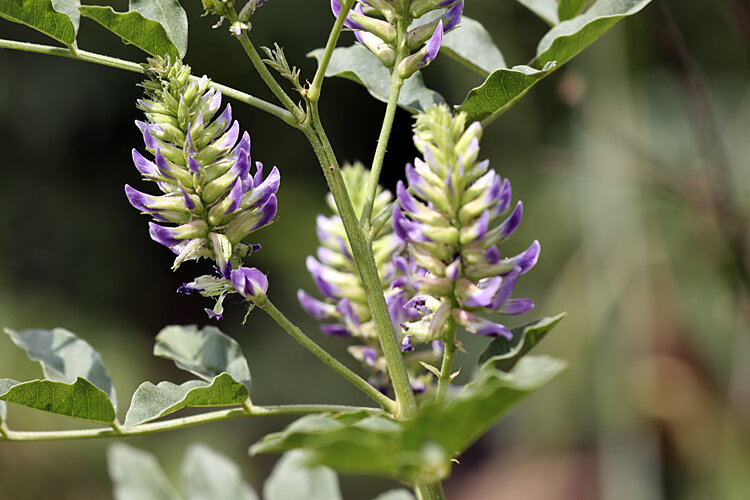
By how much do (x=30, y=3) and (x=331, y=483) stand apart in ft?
1.87

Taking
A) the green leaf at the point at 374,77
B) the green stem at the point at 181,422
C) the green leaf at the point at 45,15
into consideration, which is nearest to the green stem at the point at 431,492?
the green stem at the point at 181,422

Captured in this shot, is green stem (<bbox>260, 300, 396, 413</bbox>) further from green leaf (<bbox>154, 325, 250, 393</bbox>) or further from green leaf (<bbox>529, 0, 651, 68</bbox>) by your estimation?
green leaf (<bbox>529, 0, 651, 68</bbox>)

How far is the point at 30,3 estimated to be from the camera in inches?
32.2

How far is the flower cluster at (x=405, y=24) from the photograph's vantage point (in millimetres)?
814

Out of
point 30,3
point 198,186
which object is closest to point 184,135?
point 198,186

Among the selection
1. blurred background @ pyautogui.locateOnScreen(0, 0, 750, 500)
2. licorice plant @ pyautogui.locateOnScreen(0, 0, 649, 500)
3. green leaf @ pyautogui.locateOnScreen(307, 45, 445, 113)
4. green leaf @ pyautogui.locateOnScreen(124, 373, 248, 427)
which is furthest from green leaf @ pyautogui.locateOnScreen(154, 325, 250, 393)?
blurred background @ pyautogui.locateOnScreen(0, 0, 750, 500)

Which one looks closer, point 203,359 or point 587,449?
point 203,359

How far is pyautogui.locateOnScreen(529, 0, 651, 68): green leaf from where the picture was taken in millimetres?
820

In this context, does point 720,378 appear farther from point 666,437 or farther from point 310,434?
point 310,434

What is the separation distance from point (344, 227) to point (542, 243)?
3.10 metres

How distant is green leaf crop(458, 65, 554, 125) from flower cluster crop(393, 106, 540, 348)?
0.12m

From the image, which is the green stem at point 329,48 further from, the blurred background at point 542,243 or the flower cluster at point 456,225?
the blurred background at point 542,243

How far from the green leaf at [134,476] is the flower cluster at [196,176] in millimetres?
239

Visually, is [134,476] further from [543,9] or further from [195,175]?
[543,9]
